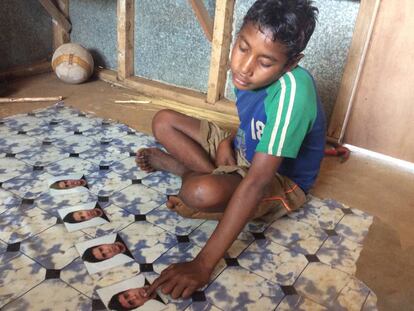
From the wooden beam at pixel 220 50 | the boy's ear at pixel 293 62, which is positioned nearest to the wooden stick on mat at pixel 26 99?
the wooden beam at pixel 220 50

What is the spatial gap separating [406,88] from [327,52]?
1.62 feet

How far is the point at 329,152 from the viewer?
2.30 m

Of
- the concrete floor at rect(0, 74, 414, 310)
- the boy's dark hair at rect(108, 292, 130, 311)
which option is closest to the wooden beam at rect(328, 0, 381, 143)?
the concrete floor at rect(0, 74, 414, 310)

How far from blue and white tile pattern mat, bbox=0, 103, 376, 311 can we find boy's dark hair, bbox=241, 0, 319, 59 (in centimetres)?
74

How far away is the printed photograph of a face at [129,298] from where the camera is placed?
3.81ft

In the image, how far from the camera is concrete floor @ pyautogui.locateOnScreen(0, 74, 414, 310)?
1.38 metres

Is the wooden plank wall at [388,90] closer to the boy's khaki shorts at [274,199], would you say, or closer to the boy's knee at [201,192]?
the boy's khaki shorts at [274,199]

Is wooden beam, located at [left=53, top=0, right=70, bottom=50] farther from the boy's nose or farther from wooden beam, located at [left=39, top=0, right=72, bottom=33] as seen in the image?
the boy's nose

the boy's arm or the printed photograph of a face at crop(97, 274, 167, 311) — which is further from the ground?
the boy's arm

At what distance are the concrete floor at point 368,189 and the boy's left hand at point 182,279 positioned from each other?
0.58 meters

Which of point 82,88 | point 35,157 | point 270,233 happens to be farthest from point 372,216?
point 82,88

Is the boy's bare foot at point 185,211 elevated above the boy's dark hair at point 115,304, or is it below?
above

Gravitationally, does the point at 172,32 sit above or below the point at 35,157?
above

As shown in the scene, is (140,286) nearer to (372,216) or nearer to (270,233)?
(270,233)
